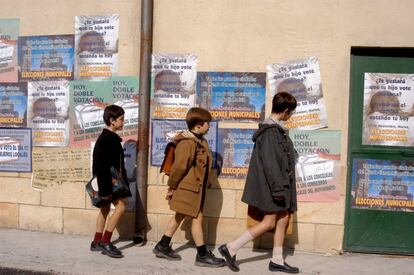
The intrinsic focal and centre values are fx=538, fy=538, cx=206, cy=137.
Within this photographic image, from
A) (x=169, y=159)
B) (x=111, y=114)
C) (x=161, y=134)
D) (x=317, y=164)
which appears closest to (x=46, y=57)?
(x=111, y=114)

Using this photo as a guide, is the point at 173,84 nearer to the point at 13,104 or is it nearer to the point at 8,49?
the point at 13,104

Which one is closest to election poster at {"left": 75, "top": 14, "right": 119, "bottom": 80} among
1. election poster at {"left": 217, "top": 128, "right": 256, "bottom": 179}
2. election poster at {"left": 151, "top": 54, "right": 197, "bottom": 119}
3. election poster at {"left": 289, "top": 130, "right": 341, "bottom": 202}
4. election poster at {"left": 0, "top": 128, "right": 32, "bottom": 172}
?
election poster at {"left": 151, "top": 54, "right": 197, "bottom": 119}

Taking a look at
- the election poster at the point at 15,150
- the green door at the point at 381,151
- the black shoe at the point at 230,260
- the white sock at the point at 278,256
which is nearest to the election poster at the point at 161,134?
the black shoe at the point at 230,260

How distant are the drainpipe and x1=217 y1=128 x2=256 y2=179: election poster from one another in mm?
881

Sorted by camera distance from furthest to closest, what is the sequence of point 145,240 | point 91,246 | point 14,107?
point 14,107 < point 145,240 < point 91,246

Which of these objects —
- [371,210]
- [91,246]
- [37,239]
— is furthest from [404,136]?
[37,239]

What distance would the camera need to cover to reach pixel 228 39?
617cm

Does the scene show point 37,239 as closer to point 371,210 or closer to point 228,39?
point 228,39

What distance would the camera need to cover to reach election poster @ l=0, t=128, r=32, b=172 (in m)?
6.78

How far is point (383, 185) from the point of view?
6.02m

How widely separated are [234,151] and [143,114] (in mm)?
1139

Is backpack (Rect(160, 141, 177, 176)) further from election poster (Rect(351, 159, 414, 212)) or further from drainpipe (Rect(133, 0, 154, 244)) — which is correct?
election poster (Rect(351, 159, 414, 212))

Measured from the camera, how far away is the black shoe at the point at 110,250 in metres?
5.66

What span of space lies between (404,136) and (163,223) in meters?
2.92
